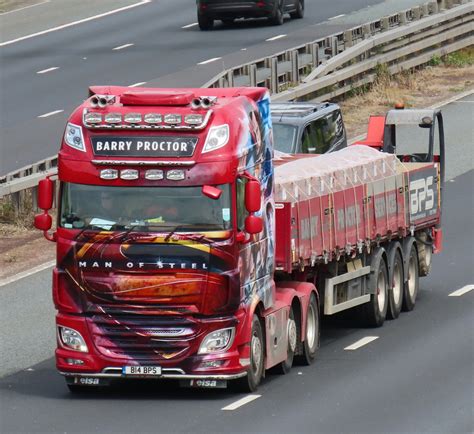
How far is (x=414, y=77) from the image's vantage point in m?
41.7

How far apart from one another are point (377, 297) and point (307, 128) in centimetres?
417

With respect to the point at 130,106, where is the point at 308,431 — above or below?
below

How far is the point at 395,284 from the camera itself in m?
24.2

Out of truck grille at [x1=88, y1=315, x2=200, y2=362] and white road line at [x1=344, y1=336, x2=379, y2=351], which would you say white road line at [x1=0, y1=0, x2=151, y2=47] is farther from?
truck grille at [x1=88, y1=315, x2=200, y2=362]

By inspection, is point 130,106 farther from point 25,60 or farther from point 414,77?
point 25,60

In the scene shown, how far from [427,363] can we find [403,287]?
4.02 meters

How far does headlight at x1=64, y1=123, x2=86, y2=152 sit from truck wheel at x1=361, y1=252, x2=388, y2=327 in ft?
19.8

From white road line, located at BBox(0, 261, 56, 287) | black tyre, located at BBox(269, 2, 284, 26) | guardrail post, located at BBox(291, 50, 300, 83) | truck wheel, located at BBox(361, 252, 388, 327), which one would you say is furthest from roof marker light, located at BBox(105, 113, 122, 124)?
black tyre, located at BBox(269, 2, 284, 26)

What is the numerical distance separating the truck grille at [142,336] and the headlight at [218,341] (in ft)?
0.46

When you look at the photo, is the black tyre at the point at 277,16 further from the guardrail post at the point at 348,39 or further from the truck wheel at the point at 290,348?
the truck wheel at the point at 290,348

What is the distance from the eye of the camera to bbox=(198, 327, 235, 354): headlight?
18500 mm

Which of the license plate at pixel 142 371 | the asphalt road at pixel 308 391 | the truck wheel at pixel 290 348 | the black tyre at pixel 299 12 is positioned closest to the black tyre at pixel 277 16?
the black tyre at pixel 299 12

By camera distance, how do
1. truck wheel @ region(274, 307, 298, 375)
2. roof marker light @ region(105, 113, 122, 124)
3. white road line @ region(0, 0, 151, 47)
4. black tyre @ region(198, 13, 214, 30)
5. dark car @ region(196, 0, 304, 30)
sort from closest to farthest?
roof marker light @ region(105, 113, 122, 124), truck wheel @ region(274, 307, 298, 375), dark car @ region(196, 0, 304, 30), black tyre @ region(198, 13, 214, 30), white road line @ region(0, 0, 151, 47)

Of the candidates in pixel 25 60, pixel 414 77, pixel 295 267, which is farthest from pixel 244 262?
pixel 25 60
